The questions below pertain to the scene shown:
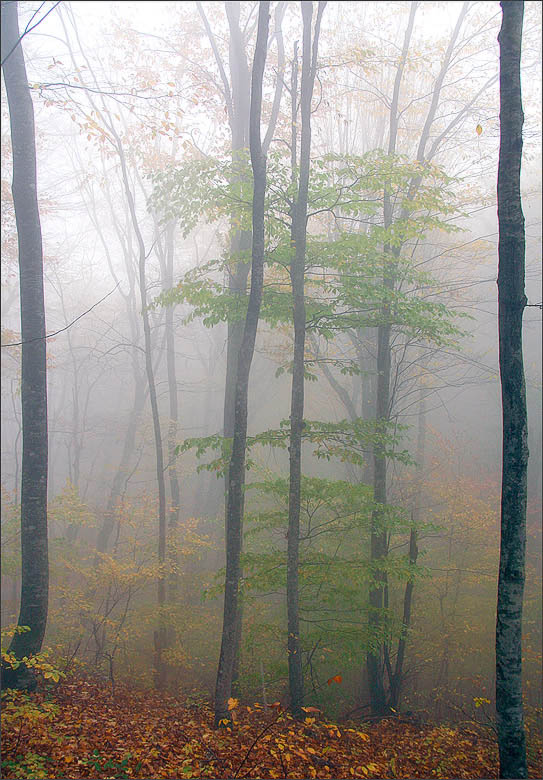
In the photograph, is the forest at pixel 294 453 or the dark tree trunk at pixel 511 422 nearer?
the dark tree trunk at pixel 511 422

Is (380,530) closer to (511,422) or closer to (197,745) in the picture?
(511,422)

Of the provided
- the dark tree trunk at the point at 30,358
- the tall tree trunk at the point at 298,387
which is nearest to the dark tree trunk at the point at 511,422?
the tall tree trunk at the point at 298,387

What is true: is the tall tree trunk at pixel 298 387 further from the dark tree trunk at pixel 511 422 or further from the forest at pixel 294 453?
the dark tree trunk at pixel 511 422

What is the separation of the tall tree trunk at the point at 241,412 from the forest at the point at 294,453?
1.3 inches

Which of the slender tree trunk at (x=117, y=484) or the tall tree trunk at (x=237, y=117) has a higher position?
the tall tree trunk at (x=237, y=117)

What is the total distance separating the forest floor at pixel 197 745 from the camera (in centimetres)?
509

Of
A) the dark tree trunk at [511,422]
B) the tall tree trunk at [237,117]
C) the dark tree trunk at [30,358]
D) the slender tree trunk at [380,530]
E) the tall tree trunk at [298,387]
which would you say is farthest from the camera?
the tall tree trunk at [237,117]

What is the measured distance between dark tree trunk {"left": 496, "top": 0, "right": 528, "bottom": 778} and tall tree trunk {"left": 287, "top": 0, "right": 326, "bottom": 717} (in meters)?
2.76

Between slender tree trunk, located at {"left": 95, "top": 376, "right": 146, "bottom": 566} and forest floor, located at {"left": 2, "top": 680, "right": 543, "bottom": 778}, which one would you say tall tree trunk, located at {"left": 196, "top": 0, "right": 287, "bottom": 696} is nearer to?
forest floor, located at {"left": 2, "top": 680, "right": 543, "bottom": 778}

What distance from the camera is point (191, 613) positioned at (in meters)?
11.8

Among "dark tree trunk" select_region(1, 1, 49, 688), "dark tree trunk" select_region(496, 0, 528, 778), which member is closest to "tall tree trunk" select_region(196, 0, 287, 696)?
"dark tree trunk" select_region(1, 1, 49, 688)

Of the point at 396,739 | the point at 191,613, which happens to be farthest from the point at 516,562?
the point at 191,613

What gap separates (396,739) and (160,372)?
2375cm

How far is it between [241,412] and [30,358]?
279 cm
